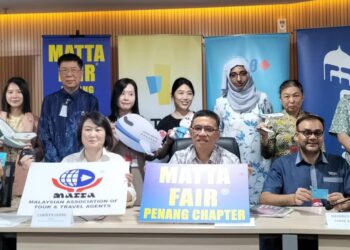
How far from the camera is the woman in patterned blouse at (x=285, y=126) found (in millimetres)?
3803

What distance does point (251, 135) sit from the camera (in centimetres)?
457

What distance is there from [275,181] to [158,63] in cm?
247

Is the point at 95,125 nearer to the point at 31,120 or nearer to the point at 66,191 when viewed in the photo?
the point at 66,191

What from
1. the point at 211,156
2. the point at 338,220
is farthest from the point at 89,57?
the point at 338,220

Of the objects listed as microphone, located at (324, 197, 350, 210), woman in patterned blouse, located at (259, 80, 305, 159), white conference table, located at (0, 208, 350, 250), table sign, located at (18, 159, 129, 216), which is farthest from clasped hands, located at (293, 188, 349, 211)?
woman in patterned blouse, located at (259, 80, 305, 159)

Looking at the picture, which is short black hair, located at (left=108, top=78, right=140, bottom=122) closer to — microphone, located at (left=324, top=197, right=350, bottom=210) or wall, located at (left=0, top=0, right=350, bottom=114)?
wall, located at (left=0, top=0, right=350, bottom=114)

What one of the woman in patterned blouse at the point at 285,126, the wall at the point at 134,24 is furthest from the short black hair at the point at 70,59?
the woman in patterned blouse at the point at 285,126

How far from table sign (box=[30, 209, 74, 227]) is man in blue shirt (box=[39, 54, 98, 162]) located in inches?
88.2

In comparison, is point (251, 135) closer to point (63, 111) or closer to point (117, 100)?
point (117, 100)

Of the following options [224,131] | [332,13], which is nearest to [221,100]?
[224,131]

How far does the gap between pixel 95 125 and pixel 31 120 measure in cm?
187

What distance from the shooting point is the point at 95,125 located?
107 inches

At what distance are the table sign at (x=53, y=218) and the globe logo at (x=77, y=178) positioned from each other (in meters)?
0.15

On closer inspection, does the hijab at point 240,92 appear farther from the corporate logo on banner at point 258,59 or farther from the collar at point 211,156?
the collar at point 211,156
